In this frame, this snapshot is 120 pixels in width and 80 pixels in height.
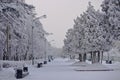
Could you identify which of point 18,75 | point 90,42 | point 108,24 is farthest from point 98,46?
point 18,75

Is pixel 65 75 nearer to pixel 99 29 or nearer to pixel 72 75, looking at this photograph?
pixel 72 75

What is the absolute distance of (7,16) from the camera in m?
30.2

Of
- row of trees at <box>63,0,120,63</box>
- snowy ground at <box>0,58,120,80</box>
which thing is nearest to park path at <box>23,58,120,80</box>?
snowy ground at <box>0,58,120,80</box>

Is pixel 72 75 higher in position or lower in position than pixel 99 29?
lower

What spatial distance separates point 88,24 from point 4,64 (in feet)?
49.9

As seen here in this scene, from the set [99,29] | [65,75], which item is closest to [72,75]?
[65,75]

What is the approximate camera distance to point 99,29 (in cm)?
5088

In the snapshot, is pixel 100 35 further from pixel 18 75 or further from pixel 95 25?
pixel 18 75

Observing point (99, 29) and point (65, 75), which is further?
point (99, 29)

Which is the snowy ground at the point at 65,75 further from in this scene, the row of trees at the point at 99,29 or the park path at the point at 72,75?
the row of trees at the point at 99,29

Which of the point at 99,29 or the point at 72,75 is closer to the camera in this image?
the point at 72,75

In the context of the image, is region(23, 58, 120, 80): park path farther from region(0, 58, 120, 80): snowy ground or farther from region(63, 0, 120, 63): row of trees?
region(63, 0, 120, 63): row of trees

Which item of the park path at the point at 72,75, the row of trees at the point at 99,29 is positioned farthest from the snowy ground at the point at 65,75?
the row of trees at the point at 99,29

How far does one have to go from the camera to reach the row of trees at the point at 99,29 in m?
26.8
